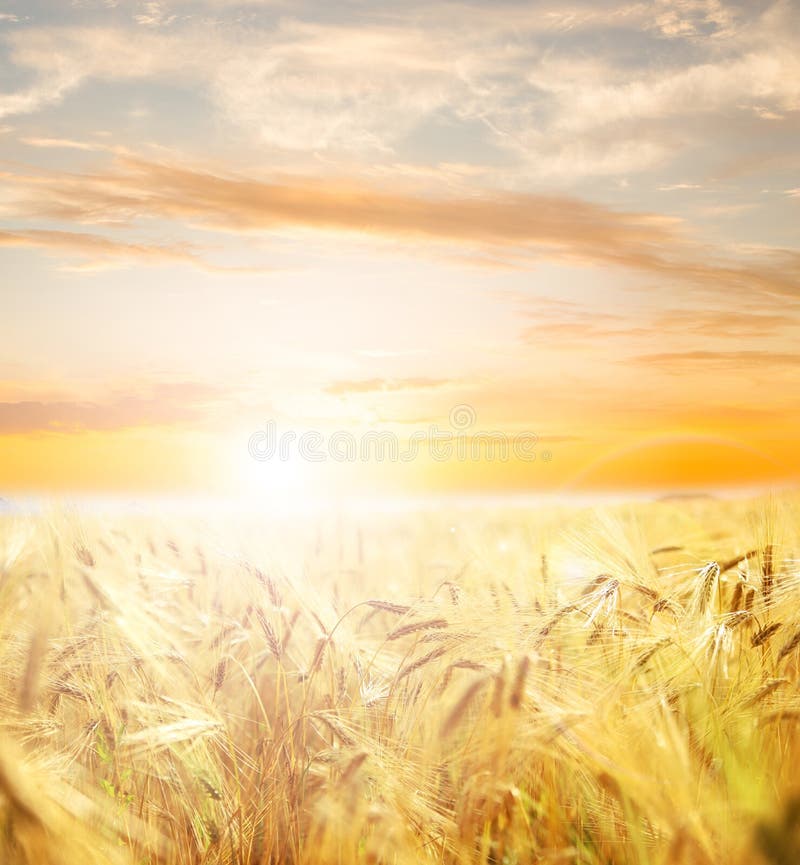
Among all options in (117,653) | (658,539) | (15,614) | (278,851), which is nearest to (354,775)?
(278,851)

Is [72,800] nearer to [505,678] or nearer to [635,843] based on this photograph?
[505,678]

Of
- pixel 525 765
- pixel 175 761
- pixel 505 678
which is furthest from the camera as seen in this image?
pixel 175 761

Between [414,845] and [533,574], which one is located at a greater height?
[533,574]

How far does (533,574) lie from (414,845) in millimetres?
1277

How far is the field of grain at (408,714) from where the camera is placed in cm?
173

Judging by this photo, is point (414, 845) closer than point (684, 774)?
No

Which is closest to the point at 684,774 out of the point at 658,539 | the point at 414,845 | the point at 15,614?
the point at 414,845

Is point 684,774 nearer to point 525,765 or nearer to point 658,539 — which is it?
point 525,765

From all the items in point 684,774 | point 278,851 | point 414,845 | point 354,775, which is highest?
point 684,774

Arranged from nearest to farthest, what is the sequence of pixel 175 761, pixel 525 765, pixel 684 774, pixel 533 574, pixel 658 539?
pixel 684 774, pixel 525 765, pixel 175 761, pixel 533 574, pixel 658 539

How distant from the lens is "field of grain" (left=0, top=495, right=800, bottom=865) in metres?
1.73

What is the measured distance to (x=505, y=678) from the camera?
187 cm

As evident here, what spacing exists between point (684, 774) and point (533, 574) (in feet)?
4.51

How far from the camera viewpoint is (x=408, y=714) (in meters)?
2.31
